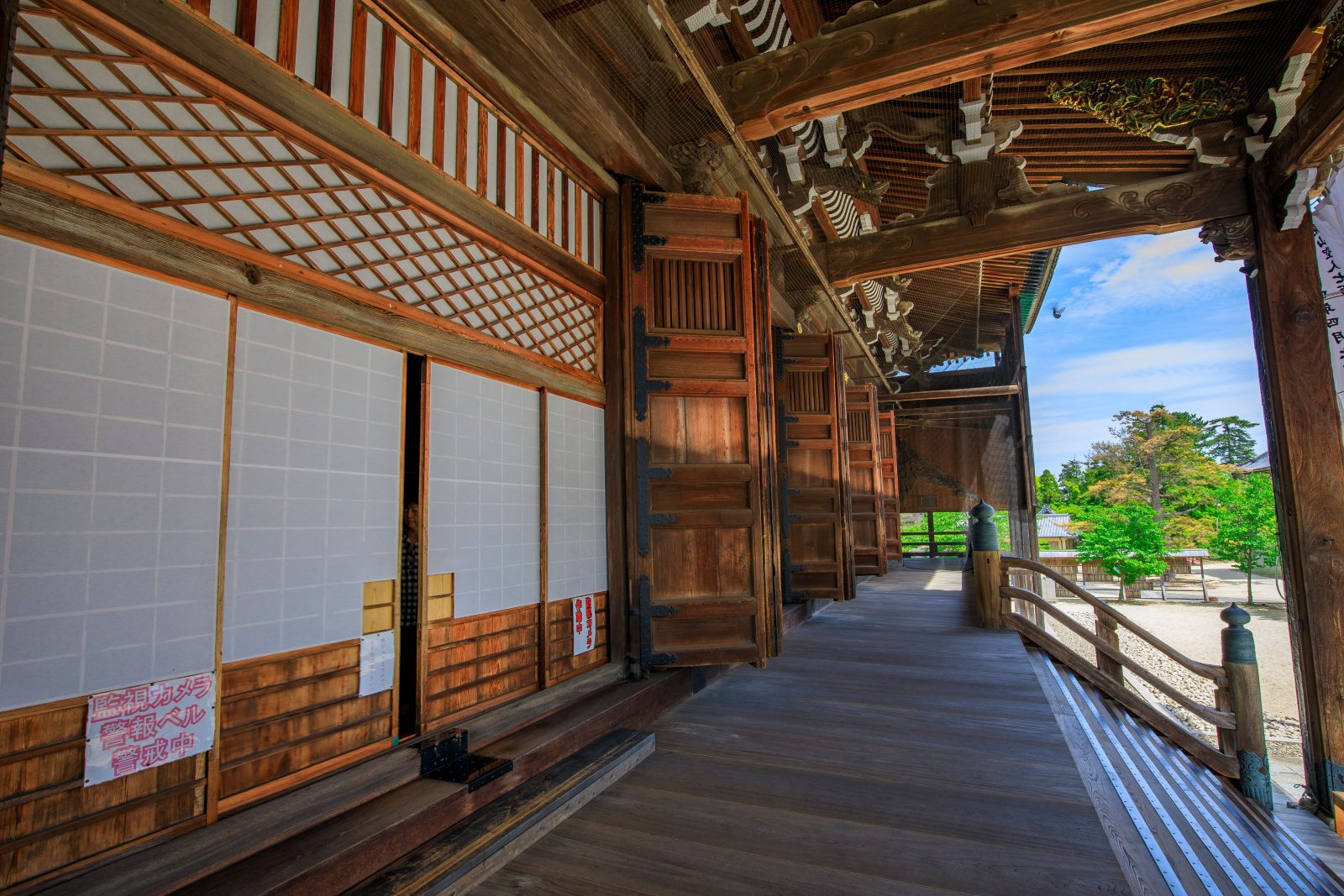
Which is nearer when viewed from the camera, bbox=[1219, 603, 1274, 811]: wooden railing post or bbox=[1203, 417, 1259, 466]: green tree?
bbox=[1219, 603, 1274, 811]: wooden railing post

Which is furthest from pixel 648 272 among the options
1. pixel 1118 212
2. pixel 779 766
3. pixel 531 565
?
pixel 1118 212

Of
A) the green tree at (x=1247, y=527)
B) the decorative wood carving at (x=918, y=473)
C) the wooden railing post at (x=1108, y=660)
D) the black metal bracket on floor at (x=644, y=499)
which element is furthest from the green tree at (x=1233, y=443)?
the black metal bracket on floor at (x=644, y=499)

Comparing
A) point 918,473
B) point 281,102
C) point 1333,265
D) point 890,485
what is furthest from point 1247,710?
point 918,473

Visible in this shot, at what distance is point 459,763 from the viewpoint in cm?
198

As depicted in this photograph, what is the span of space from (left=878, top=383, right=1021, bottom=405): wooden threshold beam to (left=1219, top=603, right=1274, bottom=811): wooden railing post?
731 cm

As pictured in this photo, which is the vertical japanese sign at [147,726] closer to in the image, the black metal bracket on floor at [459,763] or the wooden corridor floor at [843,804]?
the black metal bracket on floor at [459,763]

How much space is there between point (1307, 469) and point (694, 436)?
13.3ft

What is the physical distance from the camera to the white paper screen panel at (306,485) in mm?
1582

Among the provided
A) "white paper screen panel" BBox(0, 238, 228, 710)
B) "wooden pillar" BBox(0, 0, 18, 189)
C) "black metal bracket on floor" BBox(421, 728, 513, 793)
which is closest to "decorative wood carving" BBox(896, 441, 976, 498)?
"black metal bracket on floor" BBox(421, 728, 513, 793)

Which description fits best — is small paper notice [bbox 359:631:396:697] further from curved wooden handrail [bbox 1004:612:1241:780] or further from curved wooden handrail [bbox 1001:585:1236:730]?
curved wooden handrail [bbox 1004:612:1241:780]

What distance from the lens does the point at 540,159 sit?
2822mm

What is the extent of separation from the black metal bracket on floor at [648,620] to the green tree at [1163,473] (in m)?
22.3

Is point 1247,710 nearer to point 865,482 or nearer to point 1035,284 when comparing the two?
point 865,482

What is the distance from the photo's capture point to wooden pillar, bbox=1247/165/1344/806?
386cm
